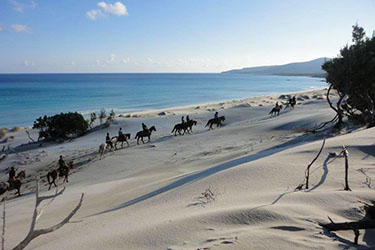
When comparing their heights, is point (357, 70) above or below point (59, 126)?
above

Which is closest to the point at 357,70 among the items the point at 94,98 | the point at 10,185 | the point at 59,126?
the point at 10,185

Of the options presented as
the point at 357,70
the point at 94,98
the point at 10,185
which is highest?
the point at 357,70

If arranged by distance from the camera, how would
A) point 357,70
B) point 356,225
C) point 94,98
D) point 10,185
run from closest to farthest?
point 356,225, point 10,185, point 357,70, point 94,98

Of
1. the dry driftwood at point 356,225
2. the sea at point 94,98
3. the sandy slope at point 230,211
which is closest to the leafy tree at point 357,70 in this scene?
the sea at point 94,98

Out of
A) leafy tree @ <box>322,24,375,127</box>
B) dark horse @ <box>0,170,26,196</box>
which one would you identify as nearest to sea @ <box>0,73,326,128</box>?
leafy tree @ <box>322,24,375,127</box>

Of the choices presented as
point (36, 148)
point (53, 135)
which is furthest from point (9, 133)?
point (36, 148)

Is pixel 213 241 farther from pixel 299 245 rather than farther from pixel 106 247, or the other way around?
pixel 106 247

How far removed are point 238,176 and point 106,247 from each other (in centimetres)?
354

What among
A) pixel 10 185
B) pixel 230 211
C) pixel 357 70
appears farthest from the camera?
pixel 357 70

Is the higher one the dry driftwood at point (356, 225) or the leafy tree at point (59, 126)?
the dry driftwood at point (356, 225)

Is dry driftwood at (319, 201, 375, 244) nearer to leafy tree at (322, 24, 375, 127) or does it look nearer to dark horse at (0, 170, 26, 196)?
leafy tree at (322, 24, 375, 127)

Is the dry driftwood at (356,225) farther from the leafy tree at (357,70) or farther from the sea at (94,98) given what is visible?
the sea at (94,98)

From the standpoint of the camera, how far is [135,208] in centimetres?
582

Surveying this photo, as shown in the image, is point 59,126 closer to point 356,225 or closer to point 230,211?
point 230,211
